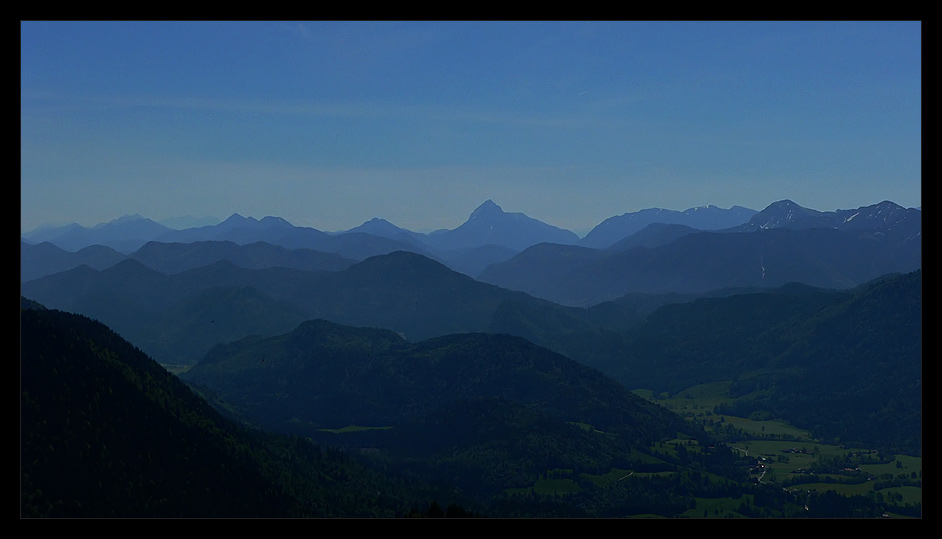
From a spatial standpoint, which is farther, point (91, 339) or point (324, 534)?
point (91, 339)

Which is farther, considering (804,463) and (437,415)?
(437,415)

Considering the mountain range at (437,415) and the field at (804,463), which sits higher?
the mountain range at (437,415)

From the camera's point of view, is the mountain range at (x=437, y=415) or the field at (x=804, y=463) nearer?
the mountain range at (x=437, y=415)

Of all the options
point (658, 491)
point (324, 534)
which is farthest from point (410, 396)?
point (324, 534)

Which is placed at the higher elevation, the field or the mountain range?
the mountain range

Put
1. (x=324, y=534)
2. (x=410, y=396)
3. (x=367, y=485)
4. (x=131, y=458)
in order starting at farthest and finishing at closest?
(x=410, y=396), (x=367, y=485), (x=131, y=458), (x=324, y=534)

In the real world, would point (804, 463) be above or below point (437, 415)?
below

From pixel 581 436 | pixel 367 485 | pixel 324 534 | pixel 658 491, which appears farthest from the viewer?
pixel 581 436

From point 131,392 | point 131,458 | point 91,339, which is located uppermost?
point 91,339

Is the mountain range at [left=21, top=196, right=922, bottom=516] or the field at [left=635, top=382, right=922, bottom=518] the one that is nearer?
the mountain range at [left=21, top=196, right=922, bottom=516]
